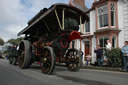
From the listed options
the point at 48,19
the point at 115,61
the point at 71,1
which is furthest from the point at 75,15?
the point at 71,1

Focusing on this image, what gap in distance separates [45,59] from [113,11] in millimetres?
11216

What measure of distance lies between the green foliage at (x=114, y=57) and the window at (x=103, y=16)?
5237mm

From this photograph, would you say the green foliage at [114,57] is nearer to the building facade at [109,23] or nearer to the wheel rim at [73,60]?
the building facade at [109,23]

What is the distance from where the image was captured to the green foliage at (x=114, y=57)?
1022 centimetres

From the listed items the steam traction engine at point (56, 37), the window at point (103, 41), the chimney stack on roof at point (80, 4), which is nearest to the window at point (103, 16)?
the window at point (103, 41)

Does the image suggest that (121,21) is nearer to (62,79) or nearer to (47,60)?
(47,60)

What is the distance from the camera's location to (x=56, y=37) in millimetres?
6559

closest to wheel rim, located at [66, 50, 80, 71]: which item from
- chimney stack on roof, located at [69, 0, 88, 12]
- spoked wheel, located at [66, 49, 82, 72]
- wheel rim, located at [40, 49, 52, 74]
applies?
spoked wheel, located at [66, 49, 82, 72]

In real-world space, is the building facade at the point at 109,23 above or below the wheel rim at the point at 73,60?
above

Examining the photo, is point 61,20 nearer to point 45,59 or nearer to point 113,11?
point 45,59

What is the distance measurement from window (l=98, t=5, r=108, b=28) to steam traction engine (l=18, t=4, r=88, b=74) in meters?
8.56

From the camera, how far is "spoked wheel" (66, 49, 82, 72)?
6.65m

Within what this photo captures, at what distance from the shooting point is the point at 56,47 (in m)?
6.46

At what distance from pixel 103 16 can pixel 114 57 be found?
20.6ft
